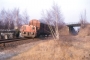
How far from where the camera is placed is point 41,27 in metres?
31.8

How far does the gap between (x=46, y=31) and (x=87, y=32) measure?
1283cm

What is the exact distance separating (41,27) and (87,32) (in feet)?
51.7

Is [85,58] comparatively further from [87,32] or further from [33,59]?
[87,32]

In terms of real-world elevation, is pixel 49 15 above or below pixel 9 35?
above

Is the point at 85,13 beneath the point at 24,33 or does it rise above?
above

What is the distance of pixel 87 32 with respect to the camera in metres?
42.8

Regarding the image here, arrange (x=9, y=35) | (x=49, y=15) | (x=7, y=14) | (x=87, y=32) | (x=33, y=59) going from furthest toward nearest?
(x=7, y=14) < (x=87, y=32) < (x=9, y=35) < (x=49, y=15) < (x=33, y=59)

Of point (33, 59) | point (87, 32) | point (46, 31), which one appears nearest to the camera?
point (33, 59)

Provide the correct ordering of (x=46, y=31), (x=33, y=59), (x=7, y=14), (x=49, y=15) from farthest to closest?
(x=7, y=14) → (x=46, y=31) → (x=49, y=15) → (x=33, y=59)

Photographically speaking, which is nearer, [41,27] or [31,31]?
[31,31]

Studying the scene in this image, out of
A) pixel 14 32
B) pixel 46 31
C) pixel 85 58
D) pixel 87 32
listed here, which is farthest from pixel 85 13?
pixel 85 58

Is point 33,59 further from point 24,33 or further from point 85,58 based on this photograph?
point 24,33

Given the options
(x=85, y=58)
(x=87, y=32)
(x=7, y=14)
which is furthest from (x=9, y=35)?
(x=7, y=14)

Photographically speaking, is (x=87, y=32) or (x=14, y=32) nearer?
(x=14, y=32)
